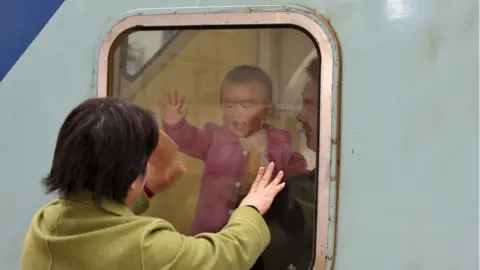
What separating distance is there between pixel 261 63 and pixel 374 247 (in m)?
0.51

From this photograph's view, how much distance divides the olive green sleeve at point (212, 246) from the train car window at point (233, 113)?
0.12 meters

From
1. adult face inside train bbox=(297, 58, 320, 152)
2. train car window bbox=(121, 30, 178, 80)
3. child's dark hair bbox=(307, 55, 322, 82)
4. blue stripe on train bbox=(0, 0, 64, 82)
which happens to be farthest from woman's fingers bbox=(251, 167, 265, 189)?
blue stripe on train bbox=(0, 0, 64, 82)

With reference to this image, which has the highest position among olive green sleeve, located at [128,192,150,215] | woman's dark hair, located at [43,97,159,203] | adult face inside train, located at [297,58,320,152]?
adult face inside train, located at [297,58,320,152]

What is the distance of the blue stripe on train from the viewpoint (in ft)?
4.81

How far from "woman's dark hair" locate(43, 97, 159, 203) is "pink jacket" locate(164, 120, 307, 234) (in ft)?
1.01

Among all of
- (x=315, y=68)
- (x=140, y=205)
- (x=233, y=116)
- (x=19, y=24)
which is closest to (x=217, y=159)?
(x=233, y=116)

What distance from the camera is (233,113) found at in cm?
142

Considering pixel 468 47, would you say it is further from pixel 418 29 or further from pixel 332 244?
pixel 332 244

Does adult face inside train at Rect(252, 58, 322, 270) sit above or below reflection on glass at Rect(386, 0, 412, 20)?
below

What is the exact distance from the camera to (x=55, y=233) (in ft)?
3.67

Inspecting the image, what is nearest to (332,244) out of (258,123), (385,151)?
(385,151)

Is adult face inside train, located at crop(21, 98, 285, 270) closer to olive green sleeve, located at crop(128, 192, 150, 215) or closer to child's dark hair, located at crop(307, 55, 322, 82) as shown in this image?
olive green sleeve, located at crop(128, 192, 150, 215)

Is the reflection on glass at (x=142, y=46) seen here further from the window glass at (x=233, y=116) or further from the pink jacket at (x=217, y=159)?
the pink jacket at (x=217, y=159)

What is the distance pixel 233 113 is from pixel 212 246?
390mm
